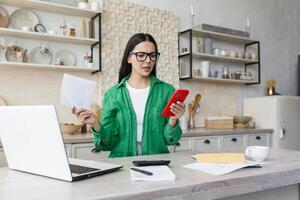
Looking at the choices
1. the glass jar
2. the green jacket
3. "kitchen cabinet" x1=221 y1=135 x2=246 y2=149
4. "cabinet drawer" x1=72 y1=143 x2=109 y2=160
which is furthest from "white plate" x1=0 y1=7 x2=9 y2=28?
the glass jar

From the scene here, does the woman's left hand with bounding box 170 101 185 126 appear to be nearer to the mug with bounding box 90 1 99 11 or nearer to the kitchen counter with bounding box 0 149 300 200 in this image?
the kitchen counter with bounding box 0 149 300 200

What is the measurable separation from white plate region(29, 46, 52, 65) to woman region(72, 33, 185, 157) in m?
1.45

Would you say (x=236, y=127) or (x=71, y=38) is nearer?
(x=71, y=38)

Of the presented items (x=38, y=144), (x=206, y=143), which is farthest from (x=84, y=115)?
(x=206, y=143)

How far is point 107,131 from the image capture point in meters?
1.75

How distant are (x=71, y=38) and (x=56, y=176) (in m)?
2.21

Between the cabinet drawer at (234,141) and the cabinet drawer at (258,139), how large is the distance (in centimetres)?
14

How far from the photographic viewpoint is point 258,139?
3789 mm

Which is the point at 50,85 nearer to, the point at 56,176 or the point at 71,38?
the point at 71,38

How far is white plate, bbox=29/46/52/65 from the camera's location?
118 inches

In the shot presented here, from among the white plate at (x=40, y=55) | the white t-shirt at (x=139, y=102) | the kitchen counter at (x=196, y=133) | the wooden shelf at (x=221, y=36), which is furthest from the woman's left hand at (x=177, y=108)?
the wooden shelf at (x=221, y=36)

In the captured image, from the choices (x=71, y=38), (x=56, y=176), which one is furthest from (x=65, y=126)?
(x=56, y=176)

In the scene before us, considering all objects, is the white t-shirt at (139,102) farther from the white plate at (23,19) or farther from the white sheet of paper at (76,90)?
the white plate at (23,19)

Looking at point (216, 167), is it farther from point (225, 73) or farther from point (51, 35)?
point (225, 73)
